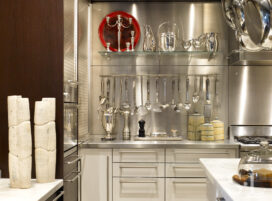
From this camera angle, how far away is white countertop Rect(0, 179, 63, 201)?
1.37 metres

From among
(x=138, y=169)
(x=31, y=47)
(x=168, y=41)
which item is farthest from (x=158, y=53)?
(x=31, y=47)

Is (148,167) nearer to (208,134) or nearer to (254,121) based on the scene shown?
(208,134)

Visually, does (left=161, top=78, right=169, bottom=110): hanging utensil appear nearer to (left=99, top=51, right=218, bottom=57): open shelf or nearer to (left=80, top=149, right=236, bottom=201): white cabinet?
(left=99, top=51, right=218, bottom=57): open shelf

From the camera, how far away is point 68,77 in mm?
2092

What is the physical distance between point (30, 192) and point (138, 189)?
1.41 m

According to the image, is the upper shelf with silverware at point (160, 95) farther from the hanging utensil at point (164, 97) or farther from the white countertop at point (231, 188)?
the white countertop at point (231, 188)

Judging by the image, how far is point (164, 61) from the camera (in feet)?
10.6

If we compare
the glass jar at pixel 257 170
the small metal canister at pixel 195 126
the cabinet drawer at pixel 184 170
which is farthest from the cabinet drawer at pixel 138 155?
the glass jar at pixel 257 170

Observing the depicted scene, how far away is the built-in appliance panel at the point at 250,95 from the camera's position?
3168mm

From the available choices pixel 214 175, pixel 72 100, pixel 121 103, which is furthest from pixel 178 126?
pixel 214 175

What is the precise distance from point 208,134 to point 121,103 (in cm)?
90

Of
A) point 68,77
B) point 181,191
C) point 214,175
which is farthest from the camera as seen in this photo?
point 181,191

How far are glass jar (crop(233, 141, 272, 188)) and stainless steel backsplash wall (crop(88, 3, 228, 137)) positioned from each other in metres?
1.87

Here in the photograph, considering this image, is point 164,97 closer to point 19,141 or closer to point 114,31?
point 114,31
